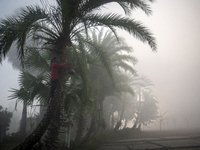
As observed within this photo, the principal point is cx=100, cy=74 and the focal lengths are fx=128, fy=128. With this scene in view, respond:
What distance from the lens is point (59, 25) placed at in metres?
4.89

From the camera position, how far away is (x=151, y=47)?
16.9 ft

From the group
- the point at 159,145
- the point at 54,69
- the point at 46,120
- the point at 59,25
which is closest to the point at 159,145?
the point at 159,145

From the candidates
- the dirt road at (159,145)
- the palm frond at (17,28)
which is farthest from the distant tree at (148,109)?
the palm frond at (17,28)

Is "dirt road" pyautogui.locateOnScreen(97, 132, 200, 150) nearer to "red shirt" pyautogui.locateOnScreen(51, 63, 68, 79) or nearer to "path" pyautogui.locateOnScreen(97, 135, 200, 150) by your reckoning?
"path" pyautogui.locateOnScreen(97, 135, 200, 150)

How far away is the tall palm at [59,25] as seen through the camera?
3939 millimetres

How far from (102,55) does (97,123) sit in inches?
225

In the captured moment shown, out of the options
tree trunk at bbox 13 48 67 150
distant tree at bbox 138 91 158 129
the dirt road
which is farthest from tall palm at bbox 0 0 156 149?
distant tree at bbox 138 91 158 129

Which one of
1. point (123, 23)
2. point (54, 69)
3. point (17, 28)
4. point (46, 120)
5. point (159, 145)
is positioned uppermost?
point (123, 23)

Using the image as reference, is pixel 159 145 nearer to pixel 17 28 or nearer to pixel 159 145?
pixel 159 145

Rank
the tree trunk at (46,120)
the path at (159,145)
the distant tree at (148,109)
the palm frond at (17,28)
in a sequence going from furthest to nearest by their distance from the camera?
1. the distant tree at (148,109)
2. the path at (159,145)
3. the tree trunk at (46,120)
4. the palm frond at (17,28)

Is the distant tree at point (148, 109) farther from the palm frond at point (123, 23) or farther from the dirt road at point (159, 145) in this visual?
the palm frond at point (123, 23)

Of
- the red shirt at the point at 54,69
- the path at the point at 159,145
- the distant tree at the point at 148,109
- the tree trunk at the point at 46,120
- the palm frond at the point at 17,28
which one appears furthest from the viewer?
→ the distant tree at the point at 148,109

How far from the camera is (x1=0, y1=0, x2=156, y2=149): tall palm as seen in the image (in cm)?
394

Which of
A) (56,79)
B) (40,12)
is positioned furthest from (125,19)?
(56,79)
